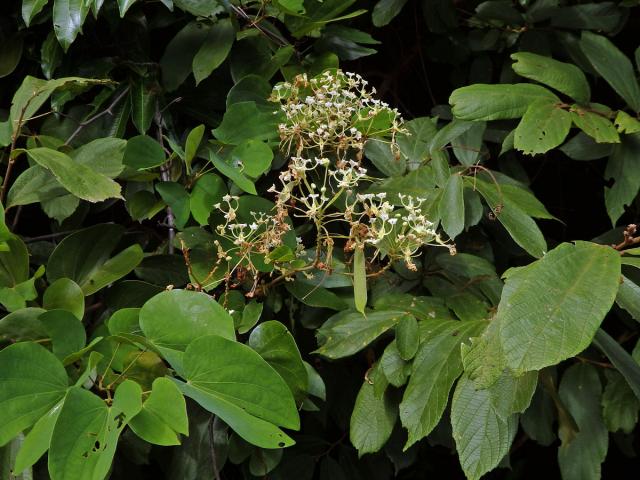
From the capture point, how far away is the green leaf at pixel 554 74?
120cm

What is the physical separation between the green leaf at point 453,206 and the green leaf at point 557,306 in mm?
212

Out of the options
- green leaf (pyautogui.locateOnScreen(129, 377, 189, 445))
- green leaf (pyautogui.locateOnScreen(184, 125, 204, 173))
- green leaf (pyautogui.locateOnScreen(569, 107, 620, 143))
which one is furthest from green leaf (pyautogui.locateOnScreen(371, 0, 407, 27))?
green leaf (pyautogui.locateOnScreen(129, 377, 189, 445))

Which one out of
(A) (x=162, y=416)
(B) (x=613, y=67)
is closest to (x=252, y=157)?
(A) (x=162, y=416)

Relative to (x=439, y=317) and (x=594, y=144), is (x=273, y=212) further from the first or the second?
(x=594, y=144)

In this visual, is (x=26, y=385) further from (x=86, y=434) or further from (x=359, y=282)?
(x=359, y=282)

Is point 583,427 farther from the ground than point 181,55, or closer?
closer

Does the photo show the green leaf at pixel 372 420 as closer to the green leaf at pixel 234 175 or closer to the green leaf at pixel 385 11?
the green leaf at pixel 234 175

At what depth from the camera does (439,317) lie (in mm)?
1105

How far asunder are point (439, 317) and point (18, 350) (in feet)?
1.87

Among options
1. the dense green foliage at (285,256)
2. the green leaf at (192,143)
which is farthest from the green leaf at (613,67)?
the green leaf at (192,143)

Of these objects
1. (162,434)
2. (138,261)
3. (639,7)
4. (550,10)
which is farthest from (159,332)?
(639,7)

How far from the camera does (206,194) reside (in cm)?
106

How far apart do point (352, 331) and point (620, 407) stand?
444 mm

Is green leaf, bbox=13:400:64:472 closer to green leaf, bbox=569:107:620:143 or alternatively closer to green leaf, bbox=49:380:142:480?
green leaf, bbox=49:380:142:480
